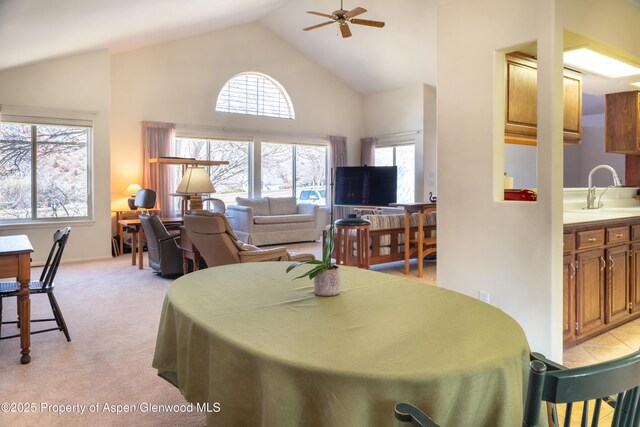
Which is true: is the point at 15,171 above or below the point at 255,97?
below

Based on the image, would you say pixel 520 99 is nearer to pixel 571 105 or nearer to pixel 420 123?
pixel 571 105

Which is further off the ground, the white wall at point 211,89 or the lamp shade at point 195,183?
the white wall at point 211,89

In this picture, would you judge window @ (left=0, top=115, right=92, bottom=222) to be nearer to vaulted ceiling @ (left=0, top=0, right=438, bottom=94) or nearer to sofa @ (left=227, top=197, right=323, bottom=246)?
vaulted ceiling @ (left=0, top=0, right=438, bottom=94)

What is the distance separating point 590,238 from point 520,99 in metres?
1.08

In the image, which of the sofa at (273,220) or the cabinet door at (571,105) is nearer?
the cabinet door at (571,105)

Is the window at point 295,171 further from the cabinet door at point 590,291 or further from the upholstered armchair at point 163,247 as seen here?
the cabinet door at point 590,291

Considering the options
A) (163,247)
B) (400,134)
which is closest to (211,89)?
(400,134)

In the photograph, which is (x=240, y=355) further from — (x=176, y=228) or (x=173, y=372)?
(x=176, y=228)

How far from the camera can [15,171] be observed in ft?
20.7

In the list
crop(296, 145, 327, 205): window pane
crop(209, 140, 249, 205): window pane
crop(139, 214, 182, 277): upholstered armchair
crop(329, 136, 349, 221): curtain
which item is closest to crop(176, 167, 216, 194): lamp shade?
crop(139, 214, 182, 277): upholstered armchair

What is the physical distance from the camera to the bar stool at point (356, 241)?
5.27m

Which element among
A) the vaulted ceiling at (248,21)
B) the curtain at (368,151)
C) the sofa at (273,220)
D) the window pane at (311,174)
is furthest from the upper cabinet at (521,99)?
the window pane at (311,174)

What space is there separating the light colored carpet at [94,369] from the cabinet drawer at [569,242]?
7.89 ft

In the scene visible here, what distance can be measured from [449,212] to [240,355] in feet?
7.67
